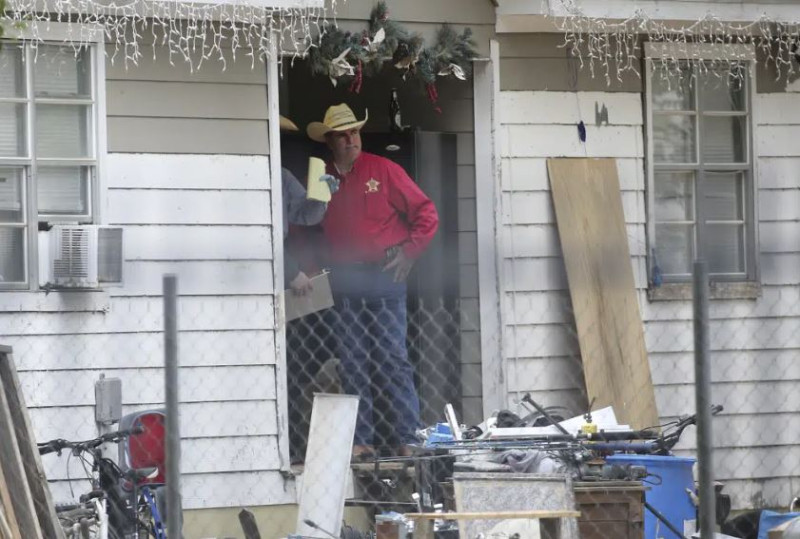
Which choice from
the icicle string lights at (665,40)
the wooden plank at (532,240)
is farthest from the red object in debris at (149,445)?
the icicle string lights at (665,40)

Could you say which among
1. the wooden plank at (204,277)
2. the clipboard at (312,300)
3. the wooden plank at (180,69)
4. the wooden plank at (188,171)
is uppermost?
the wooden plank at (180,69)

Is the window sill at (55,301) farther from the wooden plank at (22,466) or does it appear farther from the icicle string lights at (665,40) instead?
the icicle string lights at (665,40)

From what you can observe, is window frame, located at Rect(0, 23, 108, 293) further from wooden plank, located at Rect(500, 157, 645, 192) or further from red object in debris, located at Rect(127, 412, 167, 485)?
wooden plank, located at Rect(500, 157, 645, 192)

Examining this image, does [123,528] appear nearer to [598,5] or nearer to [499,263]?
[499,263]

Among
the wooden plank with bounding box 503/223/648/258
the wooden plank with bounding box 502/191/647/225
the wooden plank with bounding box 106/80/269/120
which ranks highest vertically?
the wooden plank with bounding box 106/80/269/120

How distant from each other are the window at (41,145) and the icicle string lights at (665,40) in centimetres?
287

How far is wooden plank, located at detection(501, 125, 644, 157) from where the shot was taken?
8.98 meters

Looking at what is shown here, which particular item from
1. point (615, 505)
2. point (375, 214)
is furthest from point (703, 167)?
point (615, 505)

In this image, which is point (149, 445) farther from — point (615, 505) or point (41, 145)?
point (615, 505)

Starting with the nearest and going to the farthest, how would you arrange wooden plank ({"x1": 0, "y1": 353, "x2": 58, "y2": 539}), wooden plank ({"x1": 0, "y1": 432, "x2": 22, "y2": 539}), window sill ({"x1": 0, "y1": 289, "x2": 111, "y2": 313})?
wooden plank ({"x1": 0, "y1": 432, "x2": 22, "y2": 539})
wooden plank ({"x1": 0, "y1": 353, "x2": 58, "y2": 539})
window sill ({"x1": 0, "y1": 289, "x2": 111, "y2": 313})

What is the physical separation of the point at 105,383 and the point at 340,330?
1.43m

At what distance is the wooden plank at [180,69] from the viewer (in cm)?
811

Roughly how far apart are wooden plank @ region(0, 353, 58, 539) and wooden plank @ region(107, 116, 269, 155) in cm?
204

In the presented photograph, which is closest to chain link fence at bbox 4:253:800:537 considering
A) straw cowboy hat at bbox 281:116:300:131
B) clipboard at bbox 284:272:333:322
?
clipboard at bbox 284:272:333:322
